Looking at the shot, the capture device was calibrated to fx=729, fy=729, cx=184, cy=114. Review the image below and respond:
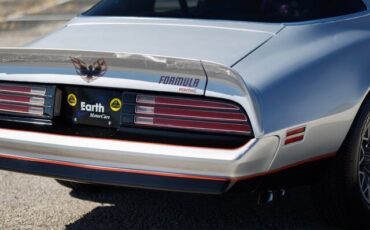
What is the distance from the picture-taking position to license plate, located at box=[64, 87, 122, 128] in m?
3.46

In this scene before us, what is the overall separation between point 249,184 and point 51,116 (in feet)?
3.40

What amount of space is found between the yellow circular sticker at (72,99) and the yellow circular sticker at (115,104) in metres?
0.20

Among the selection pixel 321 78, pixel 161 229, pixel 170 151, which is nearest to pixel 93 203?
pixel 161 229

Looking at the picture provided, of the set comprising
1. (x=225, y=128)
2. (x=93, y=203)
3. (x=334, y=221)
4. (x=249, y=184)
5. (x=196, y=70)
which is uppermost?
(x=196, y=70)

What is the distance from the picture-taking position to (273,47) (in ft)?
11.9

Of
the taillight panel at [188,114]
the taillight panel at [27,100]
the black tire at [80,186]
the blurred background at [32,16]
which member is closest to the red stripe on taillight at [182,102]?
the taillight panel at [188,114]

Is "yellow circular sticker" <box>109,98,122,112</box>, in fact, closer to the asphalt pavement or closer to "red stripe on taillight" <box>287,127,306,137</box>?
"red stripe on taillight" <box>287,127,306,137</box>

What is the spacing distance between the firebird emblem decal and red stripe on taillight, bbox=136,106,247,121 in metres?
0.24

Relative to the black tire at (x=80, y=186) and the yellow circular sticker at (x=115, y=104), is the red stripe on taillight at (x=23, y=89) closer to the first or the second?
the yellow circular sticker at (x=115, y=104)

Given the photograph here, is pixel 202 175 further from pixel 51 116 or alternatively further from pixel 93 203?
pixel 93 203

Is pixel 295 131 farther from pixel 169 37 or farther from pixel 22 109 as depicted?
pixel 22 109

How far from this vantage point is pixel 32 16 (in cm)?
1505

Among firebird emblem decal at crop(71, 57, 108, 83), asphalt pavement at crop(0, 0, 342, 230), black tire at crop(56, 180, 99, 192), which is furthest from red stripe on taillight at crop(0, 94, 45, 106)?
black tire at crop(56, 180, 99, 192)

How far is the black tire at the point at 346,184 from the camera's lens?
377cm
